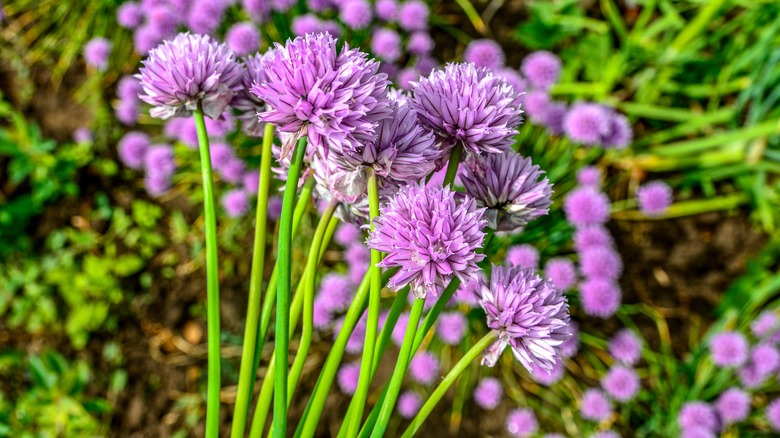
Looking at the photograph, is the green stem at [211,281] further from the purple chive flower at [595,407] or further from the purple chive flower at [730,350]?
the purple chive flower at [730,350]

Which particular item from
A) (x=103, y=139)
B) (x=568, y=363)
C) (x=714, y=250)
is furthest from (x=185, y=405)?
(x=714, y=250)

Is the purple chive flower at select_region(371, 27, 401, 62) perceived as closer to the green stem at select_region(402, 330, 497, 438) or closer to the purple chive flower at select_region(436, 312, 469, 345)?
the purple chive flower at select_region(436, 312, 469, 345)

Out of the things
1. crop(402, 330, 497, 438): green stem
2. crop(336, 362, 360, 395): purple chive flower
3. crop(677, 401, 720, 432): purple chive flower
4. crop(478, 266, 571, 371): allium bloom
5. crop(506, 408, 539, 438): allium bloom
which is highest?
crop(478, 266, 571, 371): allium bloom

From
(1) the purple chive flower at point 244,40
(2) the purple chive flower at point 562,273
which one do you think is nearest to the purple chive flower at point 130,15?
(1) the purple chive flower at point 244,40

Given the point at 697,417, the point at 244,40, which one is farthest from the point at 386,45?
the point at 697,417

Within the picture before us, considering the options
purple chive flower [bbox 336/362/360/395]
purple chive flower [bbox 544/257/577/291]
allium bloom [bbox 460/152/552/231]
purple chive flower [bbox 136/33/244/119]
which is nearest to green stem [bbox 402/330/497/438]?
allium bloom [bbox 460/152/552/231]

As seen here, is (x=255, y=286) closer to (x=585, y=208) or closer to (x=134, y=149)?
(x=585, y=208)

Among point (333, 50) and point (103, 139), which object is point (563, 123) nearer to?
point (333, 50)
